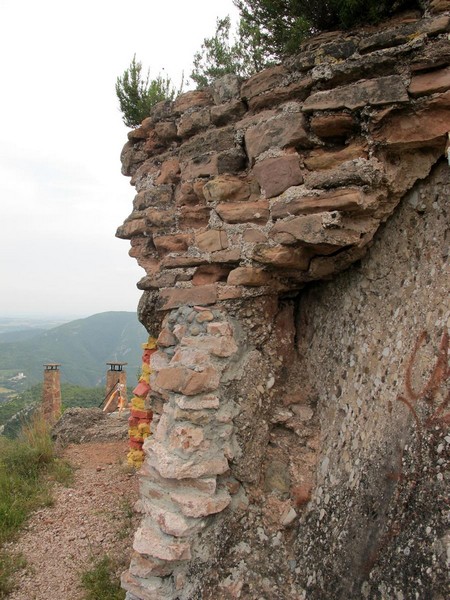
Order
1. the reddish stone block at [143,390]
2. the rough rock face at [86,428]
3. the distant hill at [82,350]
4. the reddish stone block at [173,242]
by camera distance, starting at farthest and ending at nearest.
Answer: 1. the distant hill at [82,350]
2. the rough rock face at [86,428]
3. the reddish stone block at [143,390]
4. the reddish stone block at [173,242]

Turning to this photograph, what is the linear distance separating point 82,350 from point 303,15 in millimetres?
93531

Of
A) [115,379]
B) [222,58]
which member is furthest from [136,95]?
[115,379]

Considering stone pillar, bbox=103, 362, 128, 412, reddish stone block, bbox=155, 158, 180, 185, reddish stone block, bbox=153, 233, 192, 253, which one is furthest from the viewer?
stone pillar, bbox=103, 362, 128, 412

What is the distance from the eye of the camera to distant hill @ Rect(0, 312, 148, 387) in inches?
2720

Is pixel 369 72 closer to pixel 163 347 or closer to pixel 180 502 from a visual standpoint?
pixel 163 347

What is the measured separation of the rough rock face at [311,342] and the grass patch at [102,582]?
445mm

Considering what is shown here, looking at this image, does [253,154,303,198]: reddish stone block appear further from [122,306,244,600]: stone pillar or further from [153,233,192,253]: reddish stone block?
[122,306,244,600]: stone pillar

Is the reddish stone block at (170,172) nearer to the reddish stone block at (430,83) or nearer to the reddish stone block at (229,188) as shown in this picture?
the reddish stone block at (229,188)

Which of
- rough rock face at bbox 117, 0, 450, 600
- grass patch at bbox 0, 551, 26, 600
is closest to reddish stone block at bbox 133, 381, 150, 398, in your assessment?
rough rock face at bbox 117, 0, 450, 600

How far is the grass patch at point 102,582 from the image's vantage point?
246 centimetres

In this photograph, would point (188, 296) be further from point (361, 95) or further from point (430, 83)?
point (430, 83)

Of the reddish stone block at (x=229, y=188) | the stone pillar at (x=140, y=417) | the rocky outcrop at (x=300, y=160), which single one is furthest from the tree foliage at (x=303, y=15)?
the stone pillar at (x=140, y=417)

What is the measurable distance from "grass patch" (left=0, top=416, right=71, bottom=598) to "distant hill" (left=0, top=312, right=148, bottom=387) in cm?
5474

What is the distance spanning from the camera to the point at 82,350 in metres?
90.1
